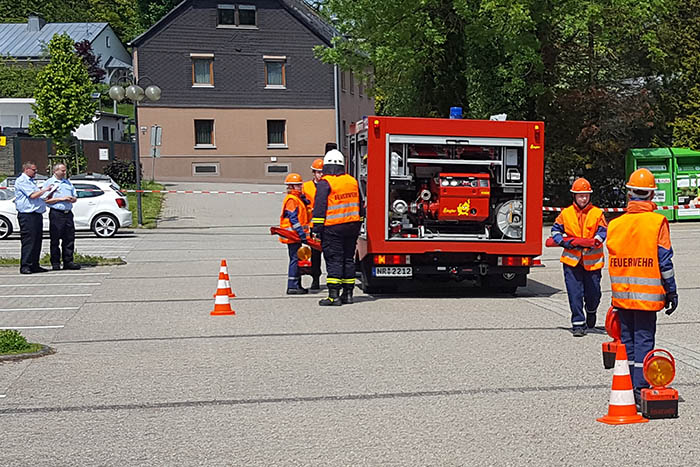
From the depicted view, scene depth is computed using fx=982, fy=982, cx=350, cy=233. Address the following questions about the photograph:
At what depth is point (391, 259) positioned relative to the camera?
13.5m

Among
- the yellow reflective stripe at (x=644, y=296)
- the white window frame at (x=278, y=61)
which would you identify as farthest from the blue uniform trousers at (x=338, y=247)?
the white window frame at (x=278, y=61)

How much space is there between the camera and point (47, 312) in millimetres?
12312

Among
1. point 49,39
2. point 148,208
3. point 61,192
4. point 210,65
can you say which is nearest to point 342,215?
point 61,192

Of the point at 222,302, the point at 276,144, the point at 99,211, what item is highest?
the point at 276,144

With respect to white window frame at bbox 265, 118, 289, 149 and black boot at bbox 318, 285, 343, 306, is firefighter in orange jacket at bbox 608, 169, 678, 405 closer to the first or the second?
black boot at bbox 318, 285, 343, 306

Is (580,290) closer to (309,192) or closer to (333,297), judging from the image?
(333,297)

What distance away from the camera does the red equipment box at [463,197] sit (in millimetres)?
13477

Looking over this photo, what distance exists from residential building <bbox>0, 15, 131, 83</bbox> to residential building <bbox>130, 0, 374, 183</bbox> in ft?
107

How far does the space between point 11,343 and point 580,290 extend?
582 cm

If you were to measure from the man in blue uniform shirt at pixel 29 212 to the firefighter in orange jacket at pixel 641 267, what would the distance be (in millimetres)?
11645

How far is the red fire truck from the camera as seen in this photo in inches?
530

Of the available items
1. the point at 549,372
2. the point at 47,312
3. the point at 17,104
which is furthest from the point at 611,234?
the point at 17,104

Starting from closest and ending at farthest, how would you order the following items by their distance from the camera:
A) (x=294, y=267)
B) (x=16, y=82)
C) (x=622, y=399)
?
(x=622, y=399), (x=294, y=267), (x=16, y=82)

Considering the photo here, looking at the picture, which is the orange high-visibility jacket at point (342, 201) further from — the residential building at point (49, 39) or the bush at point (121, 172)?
the residential building at point (49, 39)
